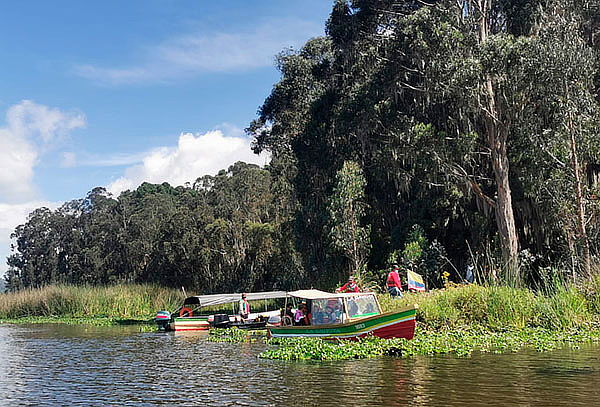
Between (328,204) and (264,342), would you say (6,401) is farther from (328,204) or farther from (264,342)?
(328,204)

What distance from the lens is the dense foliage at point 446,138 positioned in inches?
1037

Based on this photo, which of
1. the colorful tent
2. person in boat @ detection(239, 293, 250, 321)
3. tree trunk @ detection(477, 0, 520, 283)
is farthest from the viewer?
person in boat @ detection(239, 293, 250, 321)

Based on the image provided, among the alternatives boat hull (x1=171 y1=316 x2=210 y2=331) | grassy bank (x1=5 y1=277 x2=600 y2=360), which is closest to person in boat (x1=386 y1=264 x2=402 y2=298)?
grassy bank (x1=5 y1=277 x2=600 y2=360)

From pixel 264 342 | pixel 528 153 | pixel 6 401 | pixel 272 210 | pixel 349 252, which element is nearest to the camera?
pixel 6 401

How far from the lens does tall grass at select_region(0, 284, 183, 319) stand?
43656mm

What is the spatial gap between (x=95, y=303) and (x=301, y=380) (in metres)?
34.1

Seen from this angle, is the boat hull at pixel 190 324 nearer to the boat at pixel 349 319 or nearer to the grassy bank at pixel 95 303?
the grassy bank at pixel 95 303

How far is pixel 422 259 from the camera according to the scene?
102 feet

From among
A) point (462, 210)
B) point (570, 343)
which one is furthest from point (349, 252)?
point (570, 343)

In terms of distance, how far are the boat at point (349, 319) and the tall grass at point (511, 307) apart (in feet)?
7.76

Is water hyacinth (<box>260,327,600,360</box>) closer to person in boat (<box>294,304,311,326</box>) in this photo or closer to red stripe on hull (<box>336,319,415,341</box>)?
red stripe on hull (<box>336,319,415,341</box>)

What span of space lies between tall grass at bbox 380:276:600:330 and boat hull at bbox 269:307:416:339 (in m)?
3.21

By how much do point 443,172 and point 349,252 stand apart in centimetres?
788

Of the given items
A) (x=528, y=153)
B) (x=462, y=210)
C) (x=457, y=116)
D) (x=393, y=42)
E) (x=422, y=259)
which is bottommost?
(x=422, y=259)
